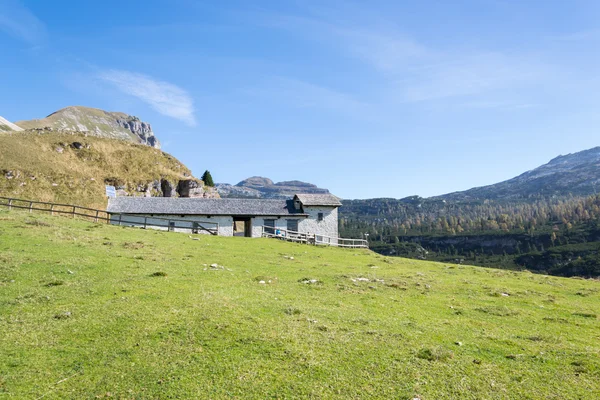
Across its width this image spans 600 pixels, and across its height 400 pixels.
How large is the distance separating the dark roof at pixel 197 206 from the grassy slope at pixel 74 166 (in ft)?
104

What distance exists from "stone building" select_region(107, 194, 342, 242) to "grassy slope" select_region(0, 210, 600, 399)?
31950mm

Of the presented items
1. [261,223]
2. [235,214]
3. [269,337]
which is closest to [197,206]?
[235,214]

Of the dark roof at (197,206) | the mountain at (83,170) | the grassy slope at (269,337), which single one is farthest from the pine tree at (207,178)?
the grassy slope at (269,337)

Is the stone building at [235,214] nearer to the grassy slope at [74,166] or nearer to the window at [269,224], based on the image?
the window at [269,224]

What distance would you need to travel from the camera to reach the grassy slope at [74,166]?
7819cm

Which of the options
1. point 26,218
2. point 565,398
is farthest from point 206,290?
point 26,218

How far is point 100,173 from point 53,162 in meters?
10.3

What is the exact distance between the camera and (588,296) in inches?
884

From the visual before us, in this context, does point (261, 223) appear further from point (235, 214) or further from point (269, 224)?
point (235, 214)

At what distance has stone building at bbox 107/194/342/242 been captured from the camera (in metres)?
52.2

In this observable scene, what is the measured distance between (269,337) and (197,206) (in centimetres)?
4680

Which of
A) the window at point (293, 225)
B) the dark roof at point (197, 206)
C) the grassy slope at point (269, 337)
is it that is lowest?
the grassy slope at point (269, 337)

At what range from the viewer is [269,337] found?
422 inches

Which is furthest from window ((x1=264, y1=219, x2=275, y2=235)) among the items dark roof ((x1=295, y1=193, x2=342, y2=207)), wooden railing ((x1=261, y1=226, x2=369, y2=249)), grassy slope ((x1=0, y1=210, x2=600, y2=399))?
grassy slope ((x1=0, y1=210, x2=600, y2=399))
